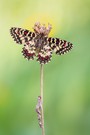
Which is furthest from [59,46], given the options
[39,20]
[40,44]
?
[39,20]

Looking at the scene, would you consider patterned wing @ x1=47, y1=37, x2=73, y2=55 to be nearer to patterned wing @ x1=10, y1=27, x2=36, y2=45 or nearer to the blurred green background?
patterned wing @ x1=10, y1=27, x2=36, y2=45

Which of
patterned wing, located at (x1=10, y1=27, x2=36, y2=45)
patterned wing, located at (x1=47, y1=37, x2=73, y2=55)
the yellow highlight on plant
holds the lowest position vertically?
patterned wing, located at (x1=47, y1=37, x2=73, y2=55)

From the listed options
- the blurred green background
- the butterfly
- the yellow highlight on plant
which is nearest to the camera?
the butterfly

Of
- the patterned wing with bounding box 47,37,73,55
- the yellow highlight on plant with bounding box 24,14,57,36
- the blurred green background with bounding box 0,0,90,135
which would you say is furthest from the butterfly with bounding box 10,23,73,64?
the yellow highlight on plant with bounding box 24,14,57,36

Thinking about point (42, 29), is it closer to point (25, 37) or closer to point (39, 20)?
point (25, 37)

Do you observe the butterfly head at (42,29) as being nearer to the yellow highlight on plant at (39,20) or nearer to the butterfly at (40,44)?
the butterfly at (40,44)

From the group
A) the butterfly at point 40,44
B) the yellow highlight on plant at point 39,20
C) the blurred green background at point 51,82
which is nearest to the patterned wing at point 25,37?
the butterfly at point 40,44

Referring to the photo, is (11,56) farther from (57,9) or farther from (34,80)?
(57,9)

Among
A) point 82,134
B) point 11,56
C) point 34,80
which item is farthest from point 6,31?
point 82,134
